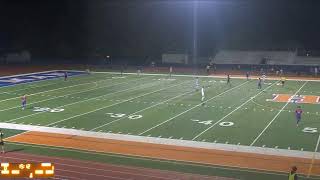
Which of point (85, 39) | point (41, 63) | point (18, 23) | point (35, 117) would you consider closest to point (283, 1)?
point (85, 39)

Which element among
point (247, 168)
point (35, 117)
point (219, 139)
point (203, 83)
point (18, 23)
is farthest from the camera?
point (18, 23)

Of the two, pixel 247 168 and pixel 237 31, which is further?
pixel 237 31

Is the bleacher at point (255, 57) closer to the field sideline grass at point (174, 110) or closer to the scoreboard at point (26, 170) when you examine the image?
the field sideline grass at point (174, 110)

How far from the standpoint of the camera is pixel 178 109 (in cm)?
2758

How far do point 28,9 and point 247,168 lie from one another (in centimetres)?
5601

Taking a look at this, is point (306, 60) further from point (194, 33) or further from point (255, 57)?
point (194, 33)

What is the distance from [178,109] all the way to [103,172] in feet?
40.9

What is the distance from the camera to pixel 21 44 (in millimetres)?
67750

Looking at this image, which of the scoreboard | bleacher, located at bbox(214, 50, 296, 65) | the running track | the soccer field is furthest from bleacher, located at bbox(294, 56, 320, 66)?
the scoreboard

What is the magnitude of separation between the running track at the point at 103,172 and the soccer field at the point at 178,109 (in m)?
4.82

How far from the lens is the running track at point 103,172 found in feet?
49.0

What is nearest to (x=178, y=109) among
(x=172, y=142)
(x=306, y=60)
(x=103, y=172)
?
(x=172, y=142)

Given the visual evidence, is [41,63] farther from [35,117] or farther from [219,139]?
[219,139]


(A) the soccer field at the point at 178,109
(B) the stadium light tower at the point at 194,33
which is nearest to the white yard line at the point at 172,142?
(A) the soccer field at the point at 178,109
